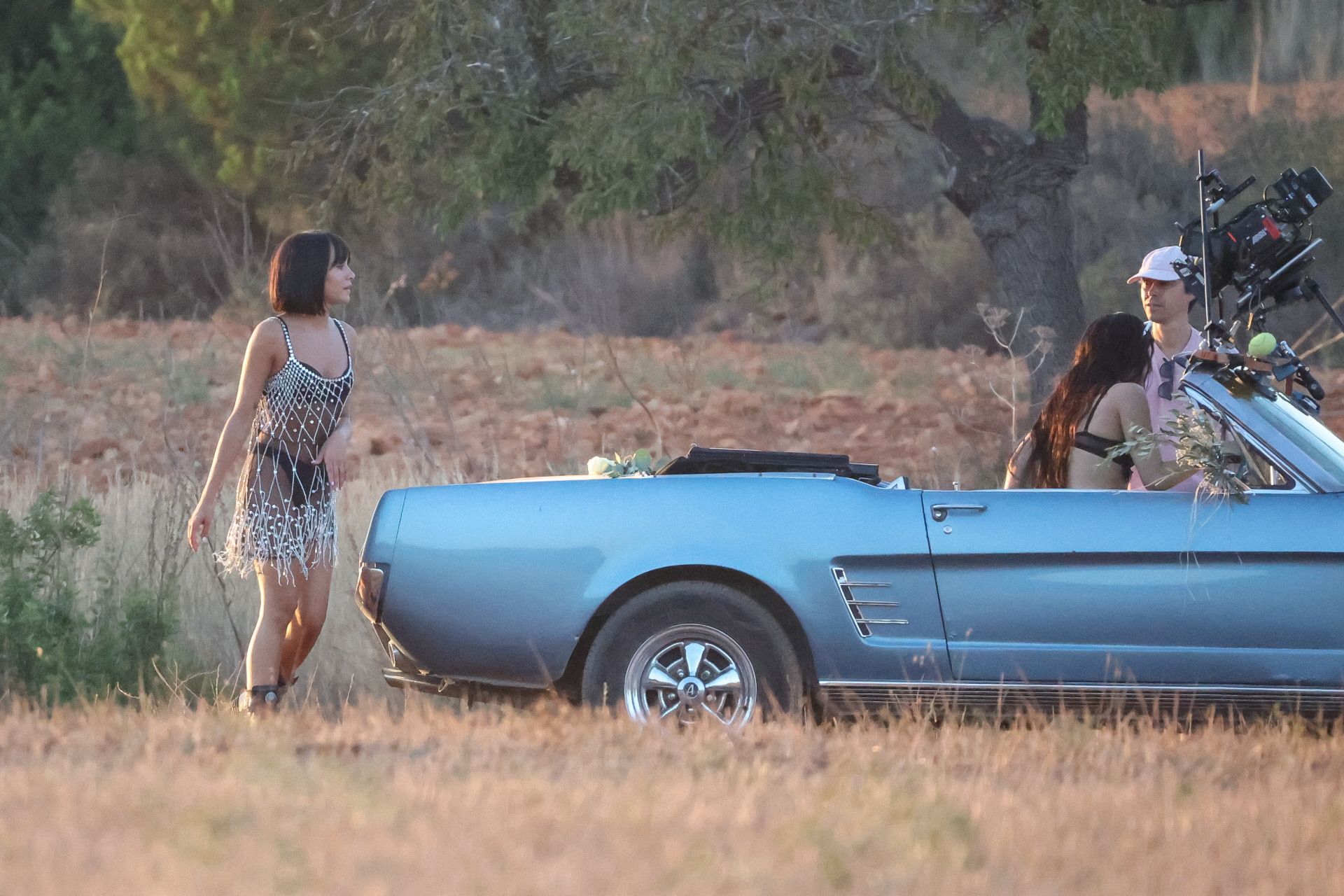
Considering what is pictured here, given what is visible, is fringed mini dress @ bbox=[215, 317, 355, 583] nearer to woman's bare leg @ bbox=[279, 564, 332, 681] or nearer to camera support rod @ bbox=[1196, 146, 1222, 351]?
woman's bare leg @ bbox=[279, 564, 332, 681]

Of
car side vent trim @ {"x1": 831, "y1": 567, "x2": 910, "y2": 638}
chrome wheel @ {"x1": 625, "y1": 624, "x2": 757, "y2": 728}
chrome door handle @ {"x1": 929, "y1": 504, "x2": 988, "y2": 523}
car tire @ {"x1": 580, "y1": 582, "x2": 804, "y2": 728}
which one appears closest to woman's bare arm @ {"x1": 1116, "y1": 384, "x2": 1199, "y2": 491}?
chrome door handle @ {"x1": 929, "y1": 504, "x2": 988, "y2": 523}

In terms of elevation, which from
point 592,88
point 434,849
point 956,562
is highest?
point 592,88

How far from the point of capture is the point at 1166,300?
7367 millimetres

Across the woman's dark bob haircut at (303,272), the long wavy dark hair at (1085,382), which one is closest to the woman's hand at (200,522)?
the woman's dark bob haircut at (303,272)

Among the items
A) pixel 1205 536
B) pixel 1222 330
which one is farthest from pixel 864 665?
pixel 1222 330

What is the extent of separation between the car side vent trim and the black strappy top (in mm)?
1156

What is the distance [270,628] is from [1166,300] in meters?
3.44

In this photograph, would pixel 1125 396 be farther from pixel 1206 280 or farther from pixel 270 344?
pixel 270 344

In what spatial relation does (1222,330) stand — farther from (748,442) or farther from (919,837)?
(748,442)

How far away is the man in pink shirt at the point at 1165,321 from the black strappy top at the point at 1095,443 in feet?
0.71

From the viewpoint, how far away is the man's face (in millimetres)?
7328

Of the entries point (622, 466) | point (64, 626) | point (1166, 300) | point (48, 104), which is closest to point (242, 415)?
point (622, 466)

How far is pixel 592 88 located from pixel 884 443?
445 centimetres

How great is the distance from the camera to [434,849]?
174 inches
